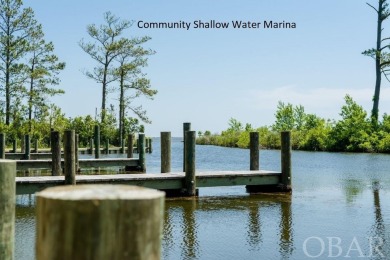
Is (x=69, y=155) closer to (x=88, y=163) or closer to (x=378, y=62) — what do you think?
(x=88, y=163)

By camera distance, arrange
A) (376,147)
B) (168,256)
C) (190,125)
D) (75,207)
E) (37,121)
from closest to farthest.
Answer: (75,207), (168,256), (190,125), (37,121), (376,147)

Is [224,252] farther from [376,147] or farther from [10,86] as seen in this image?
[376,147]

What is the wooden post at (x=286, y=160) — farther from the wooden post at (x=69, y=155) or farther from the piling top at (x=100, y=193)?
the piling top at (x=100, y=193)

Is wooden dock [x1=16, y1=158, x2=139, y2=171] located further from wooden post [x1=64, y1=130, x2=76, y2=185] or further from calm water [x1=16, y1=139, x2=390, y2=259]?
wooden post [x1=64, y1=130, x2=76, y2=185]

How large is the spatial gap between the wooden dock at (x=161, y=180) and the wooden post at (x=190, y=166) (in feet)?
0.65

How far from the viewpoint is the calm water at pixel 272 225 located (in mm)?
7824

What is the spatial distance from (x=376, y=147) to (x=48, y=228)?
44757 mm

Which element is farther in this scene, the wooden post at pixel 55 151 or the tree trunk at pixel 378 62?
the tree trunk at pixel 378 62

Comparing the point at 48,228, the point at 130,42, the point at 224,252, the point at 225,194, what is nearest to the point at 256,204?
the point at 225,194

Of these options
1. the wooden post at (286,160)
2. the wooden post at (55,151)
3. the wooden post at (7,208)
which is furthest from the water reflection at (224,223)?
the wooden post at (7,208)

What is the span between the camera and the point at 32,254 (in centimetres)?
754
